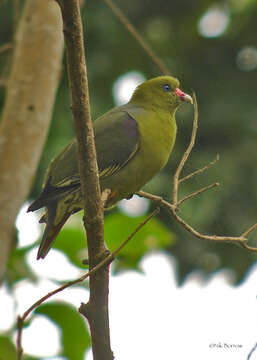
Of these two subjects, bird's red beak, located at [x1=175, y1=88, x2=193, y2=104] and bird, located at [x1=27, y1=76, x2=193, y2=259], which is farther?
bird's red beak, located at [x1=175, y1=88, x2=193, y2=104]

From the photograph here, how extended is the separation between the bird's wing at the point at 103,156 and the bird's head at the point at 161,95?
0.28 m

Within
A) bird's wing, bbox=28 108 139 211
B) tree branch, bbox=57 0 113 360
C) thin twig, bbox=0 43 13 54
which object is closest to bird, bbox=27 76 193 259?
bird's wing, bbox=28 108 139 211

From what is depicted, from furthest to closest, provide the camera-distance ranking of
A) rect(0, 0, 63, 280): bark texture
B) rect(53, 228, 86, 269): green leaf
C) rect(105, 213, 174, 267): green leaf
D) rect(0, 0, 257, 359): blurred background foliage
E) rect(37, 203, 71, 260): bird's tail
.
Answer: rect(0, 0, 257, 359): blurred background foliage < rect(53, 228, 86, 269): green leaf < rect(105, 213, 174, 267): green leaf < rect(0, 0, 63, 280): bark texture < rect(37, 203, 71, 260): bird's tail

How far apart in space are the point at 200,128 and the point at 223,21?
150 centimetres

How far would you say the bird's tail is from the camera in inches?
122

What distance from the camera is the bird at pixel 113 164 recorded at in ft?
10.4

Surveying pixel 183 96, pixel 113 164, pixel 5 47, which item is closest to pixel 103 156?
pixel 113 164

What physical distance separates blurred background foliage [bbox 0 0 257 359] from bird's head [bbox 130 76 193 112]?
205cm

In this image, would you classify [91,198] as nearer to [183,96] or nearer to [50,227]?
[50,227]

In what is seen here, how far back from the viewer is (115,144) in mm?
3270

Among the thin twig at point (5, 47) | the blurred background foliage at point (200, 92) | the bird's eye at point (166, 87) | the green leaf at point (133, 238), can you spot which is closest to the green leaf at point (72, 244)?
the green leaf at point (133, 238)

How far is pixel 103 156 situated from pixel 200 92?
13.8 ft

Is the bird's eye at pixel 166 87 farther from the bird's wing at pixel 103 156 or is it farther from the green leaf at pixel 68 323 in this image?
the green leaf at pixel 68 323

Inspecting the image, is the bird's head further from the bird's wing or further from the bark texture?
the bark texture
